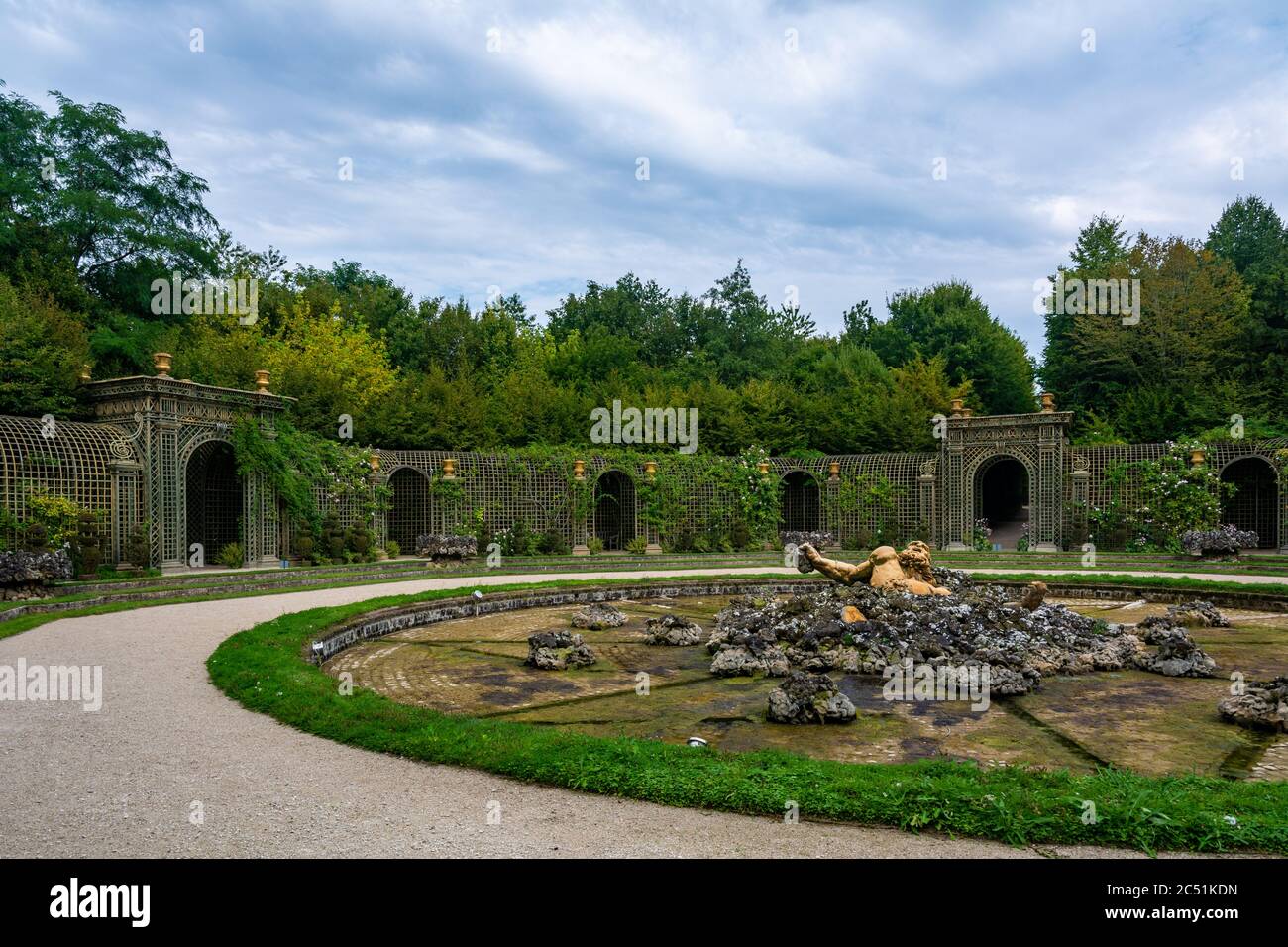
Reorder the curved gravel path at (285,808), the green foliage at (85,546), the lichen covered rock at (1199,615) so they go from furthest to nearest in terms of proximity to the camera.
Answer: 1. the green foliage at (85,546)
2. the lichen covered rock at (1199,615)
3. the curved gravel path at (285,808)

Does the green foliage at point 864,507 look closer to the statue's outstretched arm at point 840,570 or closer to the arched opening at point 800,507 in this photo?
the arched opening at point 800,507

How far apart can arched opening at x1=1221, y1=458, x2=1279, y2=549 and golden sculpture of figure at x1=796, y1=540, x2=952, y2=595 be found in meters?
17.6

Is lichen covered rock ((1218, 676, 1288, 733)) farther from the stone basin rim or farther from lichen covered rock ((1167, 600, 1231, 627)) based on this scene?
the stone basin rim

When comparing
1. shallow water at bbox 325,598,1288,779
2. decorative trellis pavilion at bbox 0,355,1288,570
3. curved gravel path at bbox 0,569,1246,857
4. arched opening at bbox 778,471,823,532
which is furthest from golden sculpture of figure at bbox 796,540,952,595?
arched opening at bbox 778,471,823,532

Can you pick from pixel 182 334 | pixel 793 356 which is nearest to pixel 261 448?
pixel 182 334

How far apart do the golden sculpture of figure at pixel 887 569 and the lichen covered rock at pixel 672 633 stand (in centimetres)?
215

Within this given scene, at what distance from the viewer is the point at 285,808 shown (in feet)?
13.0

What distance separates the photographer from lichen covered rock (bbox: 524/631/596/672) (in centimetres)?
812

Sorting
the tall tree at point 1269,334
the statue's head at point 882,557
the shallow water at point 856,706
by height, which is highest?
the tall tree at point 1269,334

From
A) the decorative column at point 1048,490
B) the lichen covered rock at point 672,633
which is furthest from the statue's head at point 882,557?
the decorative column at point 1048,490

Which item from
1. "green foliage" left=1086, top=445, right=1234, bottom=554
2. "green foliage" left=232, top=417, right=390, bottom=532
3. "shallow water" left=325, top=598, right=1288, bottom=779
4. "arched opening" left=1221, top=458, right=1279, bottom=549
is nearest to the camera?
"shallow water" left=325, top=598, right=1288, bottom=779

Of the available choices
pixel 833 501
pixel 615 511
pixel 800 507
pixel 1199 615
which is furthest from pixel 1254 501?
pixel 615 511

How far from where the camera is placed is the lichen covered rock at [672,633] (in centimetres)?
951
